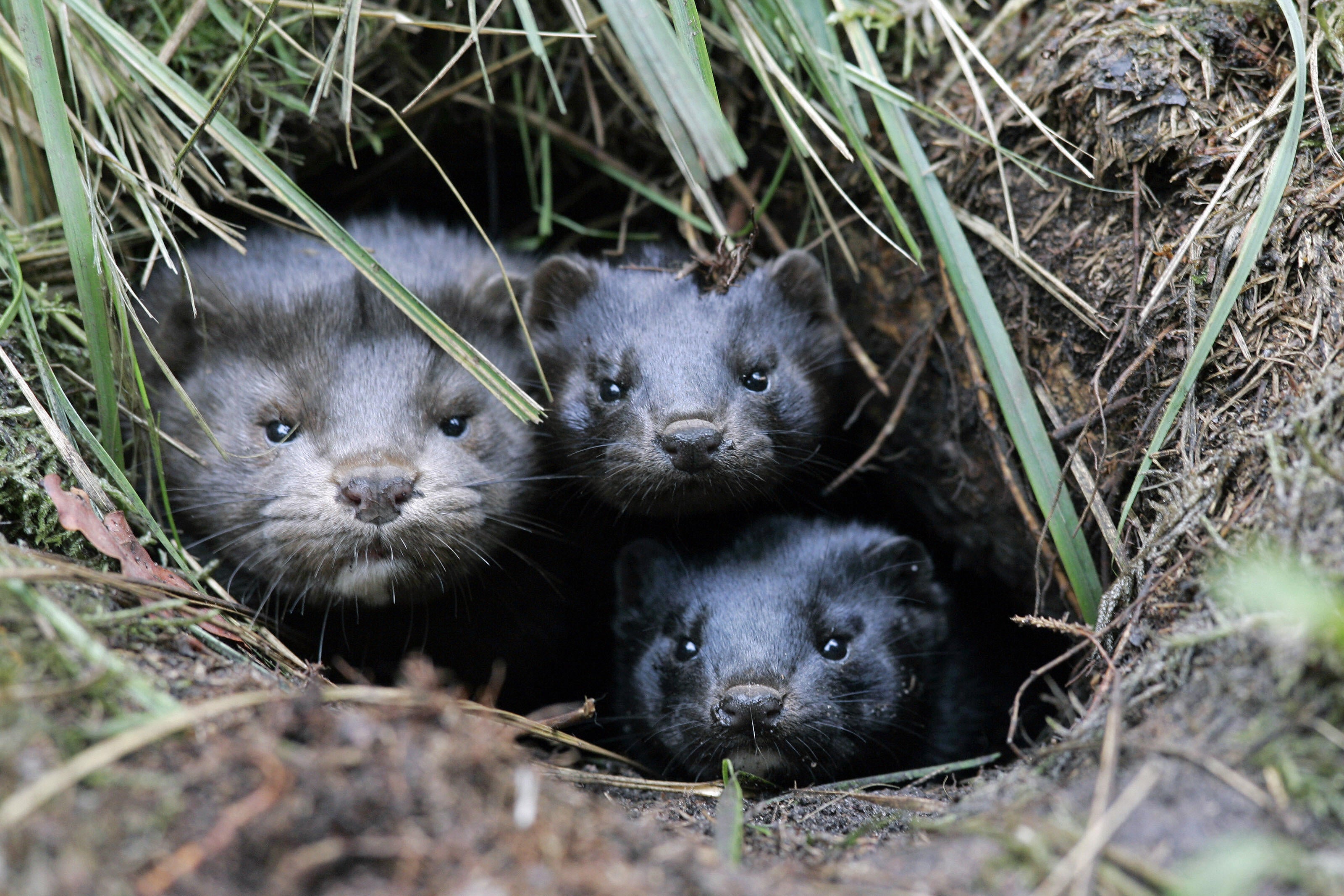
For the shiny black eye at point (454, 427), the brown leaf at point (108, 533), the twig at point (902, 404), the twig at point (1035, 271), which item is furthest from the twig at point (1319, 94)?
the brown leaf at point (108, 533)

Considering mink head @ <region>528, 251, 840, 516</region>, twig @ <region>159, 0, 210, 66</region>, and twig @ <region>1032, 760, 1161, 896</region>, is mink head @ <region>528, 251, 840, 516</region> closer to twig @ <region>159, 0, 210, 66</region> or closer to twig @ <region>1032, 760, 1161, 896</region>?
twig @ <region>159, 0, 210, 66</region>

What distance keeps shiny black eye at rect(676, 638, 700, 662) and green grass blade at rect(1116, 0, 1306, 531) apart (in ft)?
5.44

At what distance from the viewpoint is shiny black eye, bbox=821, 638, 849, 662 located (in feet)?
13.6

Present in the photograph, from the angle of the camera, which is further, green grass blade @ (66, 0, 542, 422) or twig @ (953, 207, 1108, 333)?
twig @ (953, 207, 1108, 333)

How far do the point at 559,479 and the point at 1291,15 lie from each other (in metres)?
3.11

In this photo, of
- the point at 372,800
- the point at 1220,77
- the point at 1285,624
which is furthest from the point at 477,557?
the point at 1220,77

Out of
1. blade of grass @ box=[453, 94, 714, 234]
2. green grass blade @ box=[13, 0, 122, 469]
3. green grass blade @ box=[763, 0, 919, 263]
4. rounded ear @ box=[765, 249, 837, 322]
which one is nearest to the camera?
green grass blade @ box=[13, 0, 122, 469]

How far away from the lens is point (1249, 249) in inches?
129

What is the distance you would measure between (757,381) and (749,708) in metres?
1.34

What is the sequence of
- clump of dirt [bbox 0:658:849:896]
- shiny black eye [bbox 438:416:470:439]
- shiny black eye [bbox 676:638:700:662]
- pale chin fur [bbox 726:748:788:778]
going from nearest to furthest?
clump of dirt [bbox 0:658:849:896] < pale chin fur [bbox 726:748:788:778] < shiny black eye [bbox 438:416:470:439] < shiny black eye [bbox 676:638:700:662]

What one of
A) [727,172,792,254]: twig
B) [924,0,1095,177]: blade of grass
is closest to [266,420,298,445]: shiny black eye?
[727,172,792,254]: twig

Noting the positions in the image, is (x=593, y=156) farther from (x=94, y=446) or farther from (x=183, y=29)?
(x=94, y=446)

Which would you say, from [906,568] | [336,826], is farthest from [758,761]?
[336,826]


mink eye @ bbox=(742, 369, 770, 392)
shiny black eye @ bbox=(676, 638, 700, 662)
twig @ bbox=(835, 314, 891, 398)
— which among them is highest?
mink eye @ bbox=(742, 369, 770, 392)
